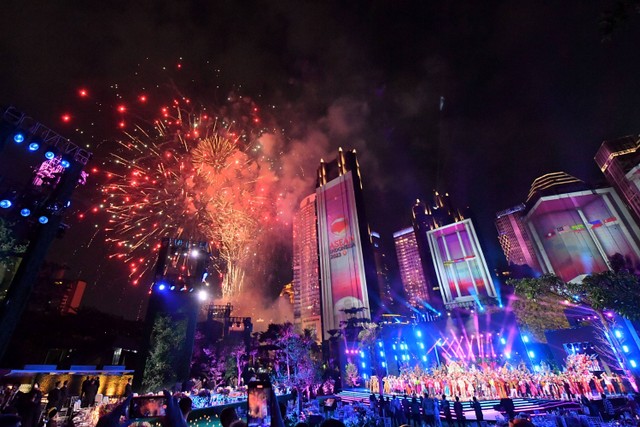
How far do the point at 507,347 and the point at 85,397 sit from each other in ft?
127

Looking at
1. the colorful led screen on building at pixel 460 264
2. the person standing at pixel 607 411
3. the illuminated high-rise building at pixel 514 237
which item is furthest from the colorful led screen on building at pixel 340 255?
the illuminated high-rise building at pixel 514 237

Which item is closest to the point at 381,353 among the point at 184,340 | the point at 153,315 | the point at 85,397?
the point at 184,340

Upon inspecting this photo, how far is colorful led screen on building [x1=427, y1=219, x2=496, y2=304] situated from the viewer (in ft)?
182

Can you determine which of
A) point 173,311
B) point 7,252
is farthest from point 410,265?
point 7,252

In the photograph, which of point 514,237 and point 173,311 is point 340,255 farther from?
point 514,237

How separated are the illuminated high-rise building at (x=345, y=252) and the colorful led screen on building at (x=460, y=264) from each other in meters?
15.2

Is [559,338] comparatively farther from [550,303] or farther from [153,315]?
[153,315]

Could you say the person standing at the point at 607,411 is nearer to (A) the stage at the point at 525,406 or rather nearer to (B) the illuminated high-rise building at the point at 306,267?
(A) the stage at the point at 525,406

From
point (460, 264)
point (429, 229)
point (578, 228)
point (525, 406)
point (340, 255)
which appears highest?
point (429, 229)

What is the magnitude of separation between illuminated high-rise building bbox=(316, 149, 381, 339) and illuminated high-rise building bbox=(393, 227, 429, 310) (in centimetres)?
6636

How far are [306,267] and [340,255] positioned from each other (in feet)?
151

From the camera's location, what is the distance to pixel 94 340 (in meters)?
28.8

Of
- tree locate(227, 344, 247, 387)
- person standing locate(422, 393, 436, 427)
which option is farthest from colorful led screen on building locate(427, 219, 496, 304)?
person standing locate(422, 393, 436, 427)

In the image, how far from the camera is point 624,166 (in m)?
36.7
